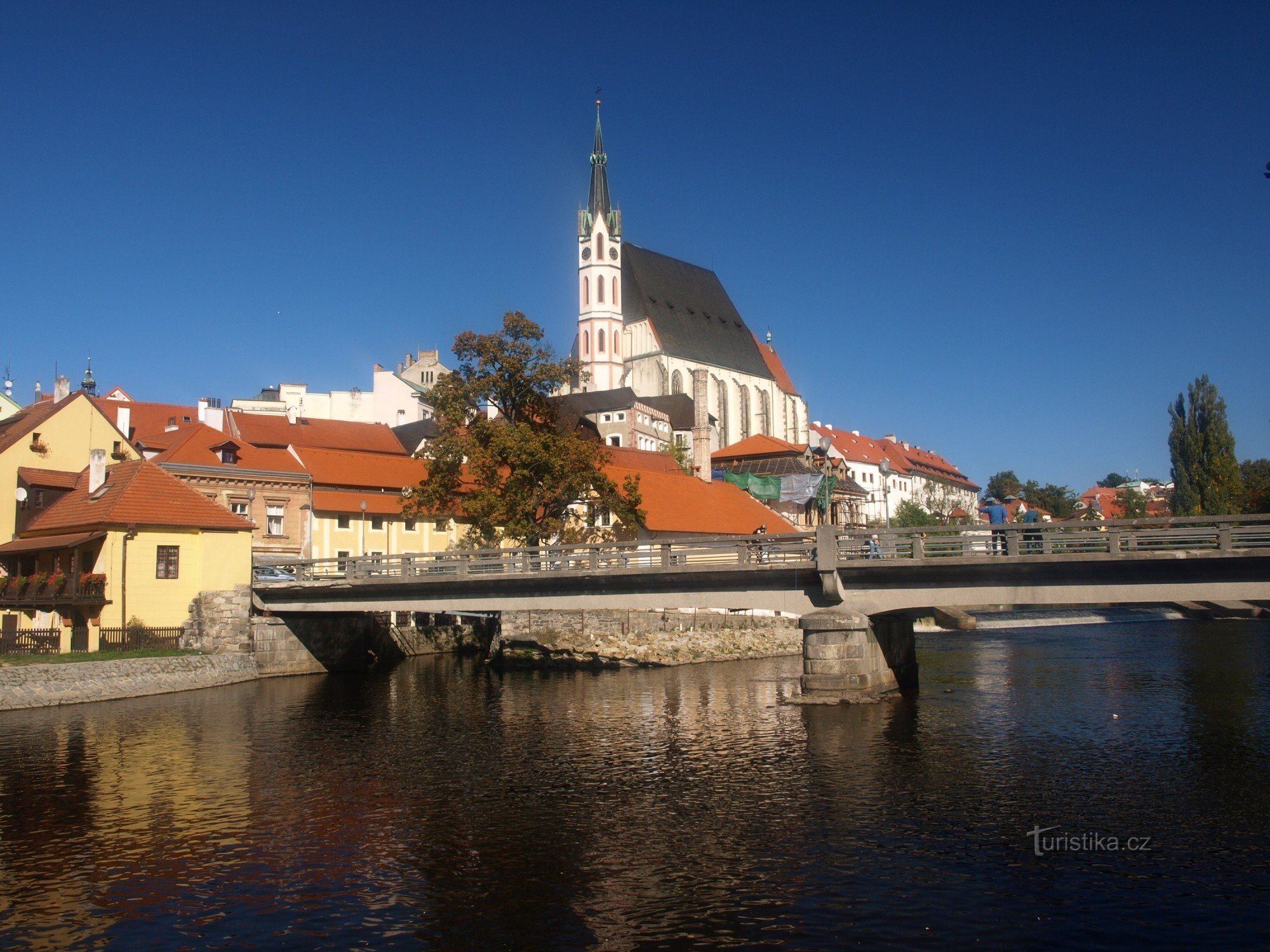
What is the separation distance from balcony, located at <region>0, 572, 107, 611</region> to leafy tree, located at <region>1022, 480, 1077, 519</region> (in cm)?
14276

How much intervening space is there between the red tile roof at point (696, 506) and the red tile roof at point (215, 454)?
21285 millimetres

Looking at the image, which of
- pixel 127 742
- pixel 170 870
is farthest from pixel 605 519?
pixel 170 870

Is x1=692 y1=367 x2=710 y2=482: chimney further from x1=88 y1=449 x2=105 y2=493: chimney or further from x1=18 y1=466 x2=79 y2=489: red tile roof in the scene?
x1=88 y1=449 x2=105 y2=493: chimney

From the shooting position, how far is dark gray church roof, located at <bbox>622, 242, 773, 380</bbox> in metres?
154

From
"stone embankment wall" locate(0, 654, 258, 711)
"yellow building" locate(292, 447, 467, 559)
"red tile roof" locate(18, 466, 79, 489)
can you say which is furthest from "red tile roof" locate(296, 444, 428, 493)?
"stone embankment wall" locate(0, 654, 258, 711)

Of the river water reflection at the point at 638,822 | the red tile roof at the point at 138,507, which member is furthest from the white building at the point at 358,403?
the river water reflection at the point at 638,822

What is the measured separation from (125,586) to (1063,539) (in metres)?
36.6

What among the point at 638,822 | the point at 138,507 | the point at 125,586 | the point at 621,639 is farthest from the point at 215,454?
the point at 638,822

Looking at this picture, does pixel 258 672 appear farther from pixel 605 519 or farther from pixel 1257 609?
pixel 1257 609

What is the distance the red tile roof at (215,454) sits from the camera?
5619 cm

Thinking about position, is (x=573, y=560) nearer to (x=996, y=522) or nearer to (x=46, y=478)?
(x=996, y=522)

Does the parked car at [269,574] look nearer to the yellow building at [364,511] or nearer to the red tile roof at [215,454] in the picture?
the yellow building at [364,511]

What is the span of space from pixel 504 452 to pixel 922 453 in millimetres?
157610

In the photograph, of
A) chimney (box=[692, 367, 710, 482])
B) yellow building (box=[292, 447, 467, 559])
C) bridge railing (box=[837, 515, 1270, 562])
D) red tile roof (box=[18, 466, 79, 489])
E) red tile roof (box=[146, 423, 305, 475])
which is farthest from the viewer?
chimney (box=[692, 367, 710, 482])
